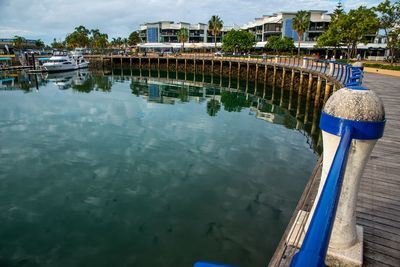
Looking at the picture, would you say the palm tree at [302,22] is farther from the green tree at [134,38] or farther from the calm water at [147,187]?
the green tree at [134,38]

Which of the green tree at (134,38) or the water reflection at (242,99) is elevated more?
the green tree at (134,38)

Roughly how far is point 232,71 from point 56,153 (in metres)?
41.1

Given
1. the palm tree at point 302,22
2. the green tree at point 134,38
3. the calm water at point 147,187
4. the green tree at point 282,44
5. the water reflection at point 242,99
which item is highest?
the green tree at point 134,38

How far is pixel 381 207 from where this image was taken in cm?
496

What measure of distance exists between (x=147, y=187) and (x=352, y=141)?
8988mm

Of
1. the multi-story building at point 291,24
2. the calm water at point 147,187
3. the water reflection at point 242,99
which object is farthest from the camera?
the multi-story building at point 291,24

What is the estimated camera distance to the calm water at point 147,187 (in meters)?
7.57

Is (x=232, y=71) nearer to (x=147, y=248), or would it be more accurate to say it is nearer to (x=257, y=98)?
(x=257, y=98)

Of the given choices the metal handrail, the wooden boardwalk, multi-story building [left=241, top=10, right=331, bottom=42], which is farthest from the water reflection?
multi-story building [left=241, top=10, right=331, bottom=42]

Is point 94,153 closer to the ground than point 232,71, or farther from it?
closer to the ground

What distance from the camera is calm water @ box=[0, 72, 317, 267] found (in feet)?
24.8

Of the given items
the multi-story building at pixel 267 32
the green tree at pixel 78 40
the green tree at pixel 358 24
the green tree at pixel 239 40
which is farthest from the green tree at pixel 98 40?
the green tree at pixel 358 24

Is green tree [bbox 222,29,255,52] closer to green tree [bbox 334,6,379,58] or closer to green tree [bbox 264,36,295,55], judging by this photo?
green tree [bbox 264,36,295,55]

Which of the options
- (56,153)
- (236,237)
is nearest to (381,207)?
(236,237)
